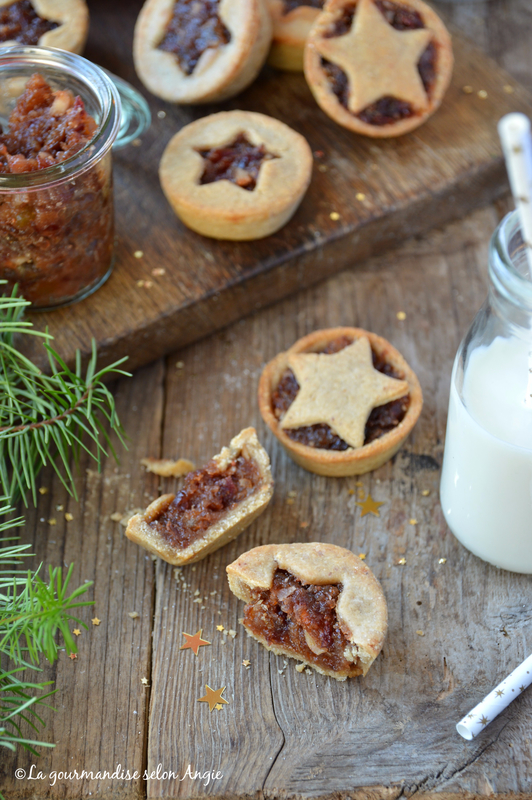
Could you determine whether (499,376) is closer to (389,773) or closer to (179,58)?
(389,773)

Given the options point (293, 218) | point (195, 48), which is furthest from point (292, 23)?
point (293, 218)

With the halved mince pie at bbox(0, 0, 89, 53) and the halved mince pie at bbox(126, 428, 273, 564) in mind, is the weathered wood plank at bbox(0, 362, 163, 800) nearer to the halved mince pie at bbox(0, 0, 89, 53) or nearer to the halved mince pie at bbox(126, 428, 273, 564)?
the halved mince pie at bbox(126, 428, 273, 564)

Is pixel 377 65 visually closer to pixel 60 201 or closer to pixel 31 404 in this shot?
pixel 60 201

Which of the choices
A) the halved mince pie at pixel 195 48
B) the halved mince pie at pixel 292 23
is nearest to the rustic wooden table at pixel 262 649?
the halved mince pie at pixel 195 48

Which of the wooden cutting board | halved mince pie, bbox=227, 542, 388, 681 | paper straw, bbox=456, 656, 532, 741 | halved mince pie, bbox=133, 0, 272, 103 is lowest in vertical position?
paper straw, bbox=456, 656, 532, 741

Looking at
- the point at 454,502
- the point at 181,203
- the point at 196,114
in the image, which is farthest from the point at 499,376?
the point at 196,114

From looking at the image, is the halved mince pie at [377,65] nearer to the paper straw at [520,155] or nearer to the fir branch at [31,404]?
the fir branch at [31,404]

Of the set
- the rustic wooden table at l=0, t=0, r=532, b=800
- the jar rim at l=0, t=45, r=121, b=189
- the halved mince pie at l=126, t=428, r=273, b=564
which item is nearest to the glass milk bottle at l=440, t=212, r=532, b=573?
the rustic wooden table at l=0, t=0, r=532, b=800
